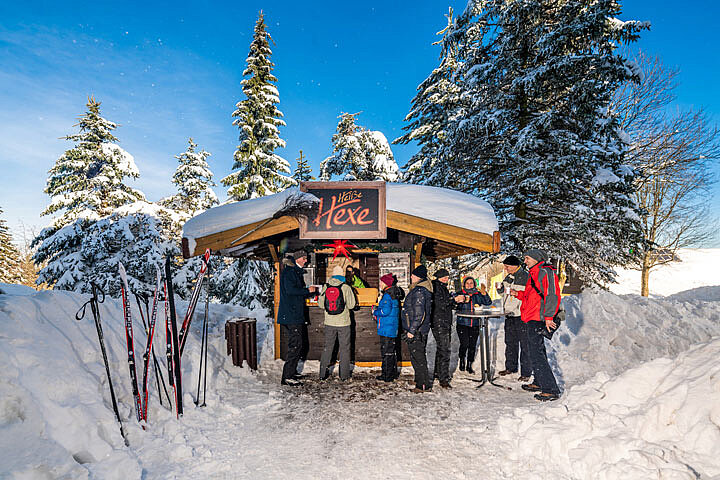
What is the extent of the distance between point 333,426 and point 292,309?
2.35 metres

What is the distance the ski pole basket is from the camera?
6.48 m

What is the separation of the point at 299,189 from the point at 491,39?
9576 mm

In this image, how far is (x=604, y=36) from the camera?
9.79 metres

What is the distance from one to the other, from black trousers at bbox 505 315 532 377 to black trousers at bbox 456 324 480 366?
569mm

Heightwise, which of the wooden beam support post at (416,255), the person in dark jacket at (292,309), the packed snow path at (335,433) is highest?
the wooden beam support post at (416,255)

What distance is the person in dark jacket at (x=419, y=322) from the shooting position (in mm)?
5430

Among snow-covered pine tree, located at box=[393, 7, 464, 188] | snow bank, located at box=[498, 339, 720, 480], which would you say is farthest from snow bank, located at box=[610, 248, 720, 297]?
snow bank, located at box=[498, 339, 720, 480]

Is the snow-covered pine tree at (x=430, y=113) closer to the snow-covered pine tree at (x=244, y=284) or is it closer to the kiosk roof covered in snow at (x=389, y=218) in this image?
the snow-covered pine tree at (x=244, y=284)

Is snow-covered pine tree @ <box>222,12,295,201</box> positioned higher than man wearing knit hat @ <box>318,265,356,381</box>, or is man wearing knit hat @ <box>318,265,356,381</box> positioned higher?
snow-covered pine tree @ <box>222,12,295,201</box>

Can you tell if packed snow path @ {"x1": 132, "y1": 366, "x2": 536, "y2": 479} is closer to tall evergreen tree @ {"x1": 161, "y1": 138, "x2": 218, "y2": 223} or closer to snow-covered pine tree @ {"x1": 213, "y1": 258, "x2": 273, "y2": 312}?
snow-covered pine tree @ {"x1": 213, "y1": 258, "x2": 273, "y2": 312}

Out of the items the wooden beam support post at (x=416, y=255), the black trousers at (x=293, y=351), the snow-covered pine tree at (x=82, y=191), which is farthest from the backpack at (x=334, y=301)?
the snow-covered pine tree at (x=82, y=191)

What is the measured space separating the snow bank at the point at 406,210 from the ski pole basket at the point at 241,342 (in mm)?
1872

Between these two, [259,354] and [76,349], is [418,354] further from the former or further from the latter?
[76,349]

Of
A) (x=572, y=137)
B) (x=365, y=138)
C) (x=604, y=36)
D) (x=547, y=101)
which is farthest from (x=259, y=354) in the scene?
(x=365, y=138)
